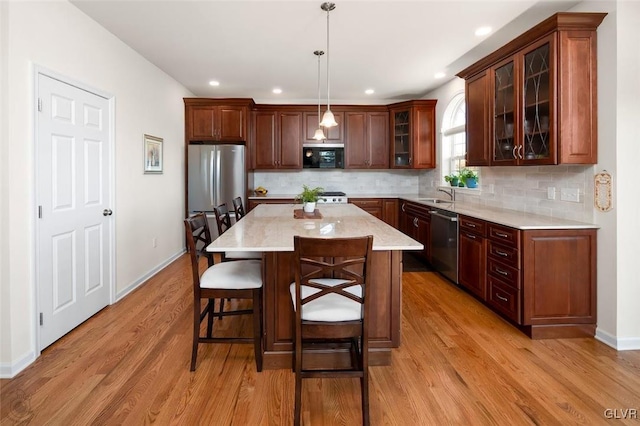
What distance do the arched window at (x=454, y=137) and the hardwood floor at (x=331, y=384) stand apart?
306 centimetres

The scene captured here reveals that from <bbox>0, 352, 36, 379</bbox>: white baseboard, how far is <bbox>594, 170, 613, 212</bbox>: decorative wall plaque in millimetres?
4087

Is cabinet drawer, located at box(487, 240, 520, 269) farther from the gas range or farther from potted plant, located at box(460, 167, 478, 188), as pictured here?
the gas range

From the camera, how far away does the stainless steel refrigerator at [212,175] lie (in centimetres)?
582

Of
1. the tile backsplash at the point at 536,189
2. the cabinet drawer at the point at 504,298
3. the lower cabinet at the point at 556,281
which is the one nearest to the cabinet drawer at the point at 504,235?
the lower cabinet at the point at 556,281

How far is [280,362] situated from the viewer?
2410 mm

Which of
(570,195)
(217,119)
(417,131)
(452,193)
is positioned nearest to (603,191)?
(570,195)

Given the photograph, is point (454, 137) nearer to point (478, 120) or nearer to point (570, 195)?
point (478, 120)

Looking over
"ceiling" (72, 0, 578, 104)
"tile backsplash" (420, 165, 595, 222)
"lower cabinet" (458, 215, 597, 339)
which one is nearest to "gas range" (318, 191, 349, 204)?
"ceiling" (72, 0, 578, 104)

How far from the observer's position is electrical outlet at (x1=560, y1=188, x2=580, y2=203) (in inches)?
120

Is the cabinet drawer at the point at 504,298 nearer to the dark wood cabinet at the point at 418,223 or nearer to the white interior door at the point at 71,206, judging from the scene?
the dark wood cabinet at the point at 418,223

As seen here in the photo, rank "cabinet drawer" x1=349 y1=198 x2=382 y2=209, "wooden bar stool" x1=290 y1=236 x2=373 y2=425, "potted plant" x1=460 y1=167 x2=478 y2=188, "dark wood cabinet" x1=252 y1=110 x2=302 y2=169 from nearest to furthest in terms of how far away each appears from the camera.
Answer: "wooden bar stool" x1=290 y1=236 x2=373 y2=425 < "potted plant" x1=460 y1=167 x2=478 y2=188 < "cabinet drawer" x1=349 y1=198 x2=382 y2=209 < "dark wood cabinet" x1=252 y1=110 x2=302 y2=169

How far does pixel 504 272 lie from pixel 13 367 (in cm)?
351

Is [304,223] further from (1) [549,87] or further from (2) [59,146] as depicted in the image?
(1) [549,87]

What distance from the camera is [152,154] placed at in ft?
15.1
